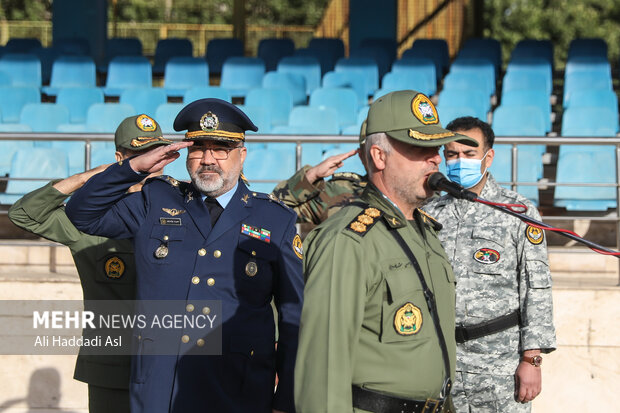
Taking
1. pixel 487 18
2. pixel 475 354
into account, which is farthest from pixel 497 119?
pixel 487 18

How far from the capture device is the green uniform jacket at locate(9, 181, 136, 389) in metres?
3.10

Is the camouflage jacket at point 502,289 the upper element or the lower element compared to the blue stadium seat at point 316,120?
Answer: lower

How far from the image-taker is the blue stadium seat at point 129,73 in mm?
9828

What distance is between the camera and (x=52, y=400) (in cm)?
523

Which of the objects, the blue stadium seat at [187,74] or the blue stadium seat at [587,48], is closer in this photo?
the blue stadium seat at [187,74]

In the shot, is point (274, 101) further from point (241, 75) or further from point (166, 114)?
point (241, 75)

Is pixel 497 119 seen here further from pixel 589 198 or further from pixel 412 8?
pixel 412 8

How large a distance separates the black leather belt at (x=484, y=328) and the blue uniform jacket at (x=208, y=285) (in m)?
0.98

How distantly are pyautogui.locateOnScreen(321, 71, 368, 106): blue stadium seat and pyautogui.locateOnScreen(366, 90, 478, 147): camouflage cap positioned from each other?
6745 mm

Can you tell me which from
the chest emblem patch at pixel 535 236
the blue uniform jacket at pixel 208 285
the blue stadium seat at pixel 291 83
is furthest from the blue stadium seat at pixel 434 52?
the blue uniform jacket at pixel 208 285

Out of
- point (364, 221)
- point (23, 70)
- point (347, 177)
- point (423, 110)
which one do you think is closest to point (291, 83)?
point (23, 70)

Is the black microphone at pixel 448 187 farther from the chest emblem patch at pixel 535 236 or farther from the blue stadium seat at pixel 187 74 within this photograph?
the blue stadium seat at pixel 187 74

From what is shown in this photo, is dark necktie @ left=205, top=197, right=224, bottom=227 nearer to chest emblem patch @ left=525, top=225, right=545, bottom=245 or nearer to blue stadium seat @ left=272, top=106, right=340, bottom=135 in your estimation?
chest emblem patch @ left=525, top=225, right=545, bottom=245

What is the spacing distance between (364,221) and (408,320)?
0.98ft
